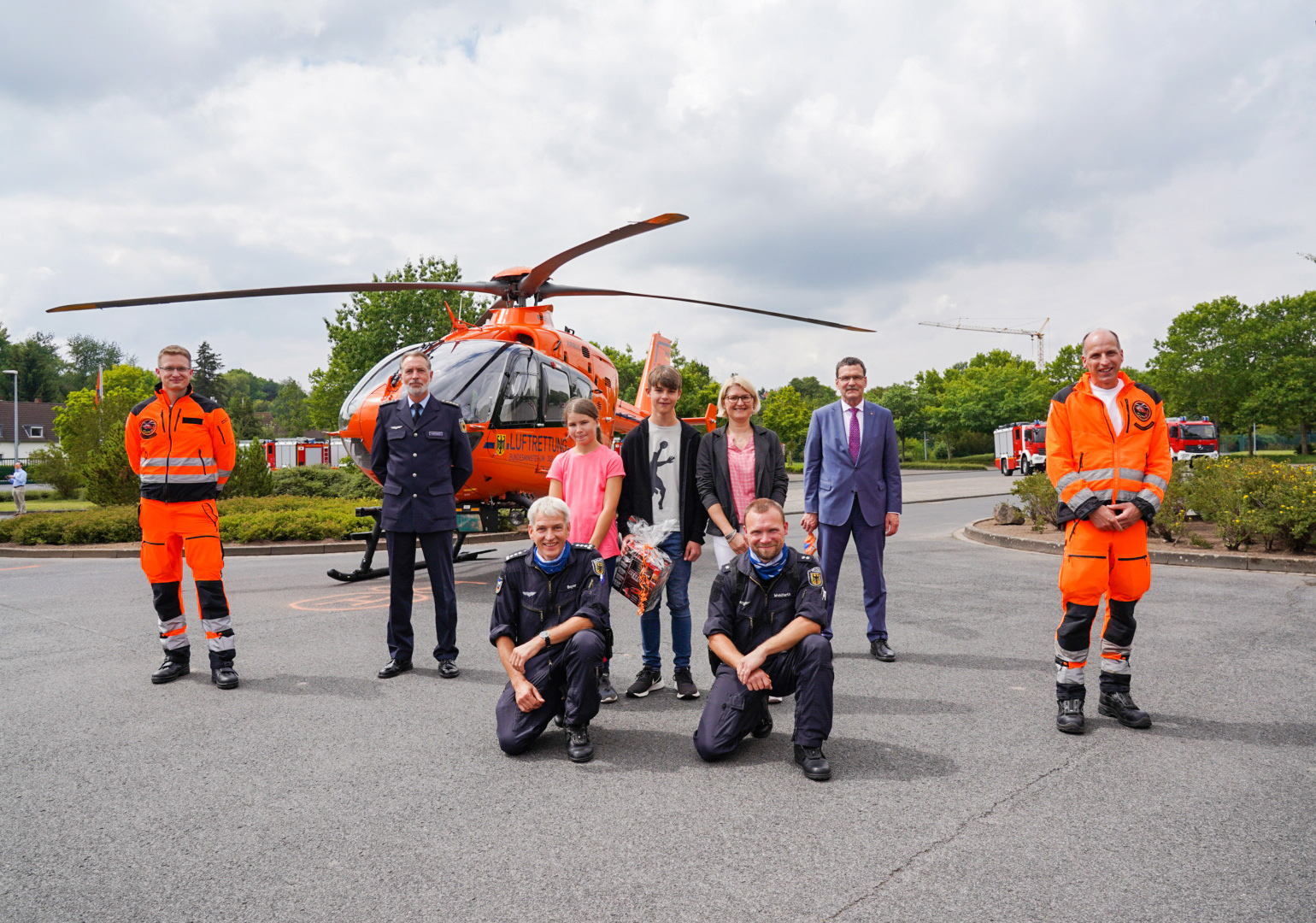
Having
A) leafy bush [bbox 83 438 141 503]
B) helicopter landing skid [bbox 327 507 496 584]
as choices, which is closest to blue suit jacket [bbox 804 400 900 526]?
helicopter landing skid [bbox 327 507 496 584]

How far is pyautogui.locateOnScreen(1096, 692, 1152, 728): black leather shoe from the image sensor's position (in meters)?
3.96

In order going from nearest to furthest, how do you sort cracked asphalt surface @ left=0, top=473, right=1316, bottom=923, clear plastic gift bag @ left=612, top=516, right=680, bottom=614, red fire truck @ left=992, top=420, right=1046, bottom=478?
cracked asphalt surface @ left=0, top=473, right=1316, bottom=923, clear plastic gift bag @ left=612, top=516, right=680, bottom=614, red fire truck @ left=992, top=420, right=1046, bottom=478

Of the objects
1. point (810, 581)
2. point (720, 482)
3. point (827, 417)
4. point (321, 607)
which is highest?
point (827, 417)

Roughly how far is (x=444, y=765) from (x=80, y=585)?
807cm

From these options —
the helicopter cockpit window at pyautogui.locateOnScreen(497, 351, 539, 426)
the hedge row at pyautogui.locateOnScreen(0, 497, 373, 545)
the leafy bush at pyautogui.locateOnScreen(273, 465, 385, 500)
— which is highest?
the helicopter cockpit window at pyautogui.locateOnScreen(497, 351, 539, 426)

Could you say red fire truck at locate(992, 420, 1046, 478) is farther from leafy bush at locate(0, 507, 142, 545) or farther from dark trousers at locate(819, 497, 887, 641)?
leafy bush at locate(0, 507, 142, 545)

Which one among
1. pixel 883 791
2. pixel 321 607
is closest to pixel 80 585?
pixel 321 607

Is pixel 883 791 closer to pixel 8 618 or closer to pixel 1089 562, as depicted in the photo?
pixel 1089 562

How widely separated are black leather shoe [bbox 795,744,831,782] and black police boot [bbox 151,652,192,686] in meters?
3.99

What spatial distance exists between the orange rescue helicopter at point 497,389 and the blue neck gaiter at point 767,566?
450cm

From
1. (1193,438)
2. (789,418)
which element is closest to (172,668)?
(1193,438)

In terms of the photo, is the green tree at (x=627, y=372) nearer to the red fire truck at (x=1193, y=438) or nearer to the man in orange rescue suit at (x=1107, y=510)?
the red fire truck at (x=1193, y=438)

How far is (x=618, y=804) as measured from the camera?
3.20 metres

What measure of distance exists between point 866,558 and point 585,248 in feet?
16.3
